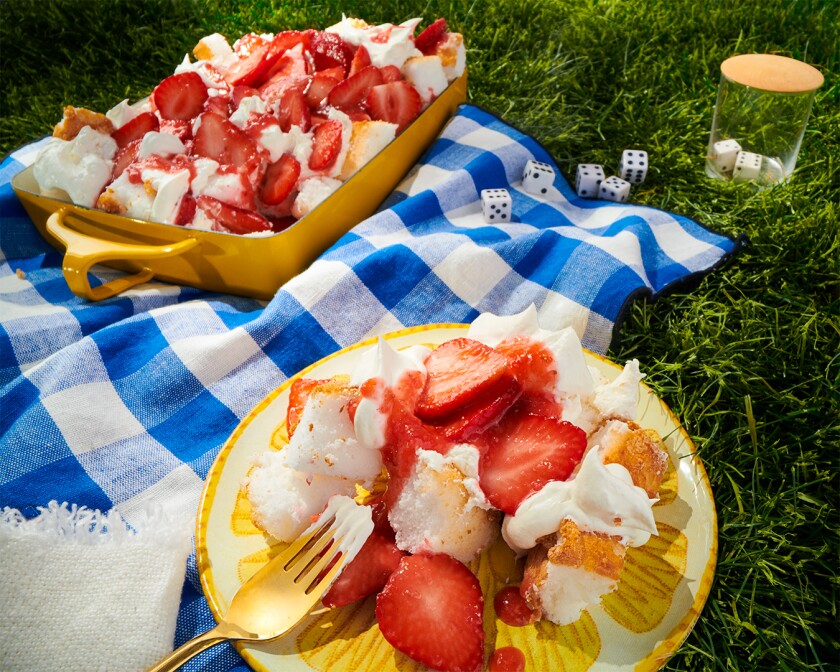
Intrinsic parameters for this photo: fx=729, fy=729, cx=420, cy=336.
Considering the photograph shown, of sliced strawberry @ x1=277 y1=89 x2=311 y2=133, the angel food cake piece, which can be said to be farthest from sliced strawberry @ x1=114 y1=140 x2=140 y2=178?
sliced strawberry @ x1=277 y1=89 x2=311 y2=133

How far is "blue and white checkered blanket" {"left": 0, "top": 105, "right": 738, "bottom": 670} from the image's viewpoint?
4.48 feet

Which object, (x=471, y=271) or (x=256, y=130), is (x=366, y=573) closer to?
(x=471, y=271)

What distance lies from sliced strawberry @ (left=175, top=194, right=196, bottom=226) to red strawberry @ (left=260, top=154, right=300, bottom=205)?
0.18 meters

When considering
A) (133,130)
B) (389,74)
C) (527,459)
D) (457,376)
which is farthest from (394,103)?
(527,459)

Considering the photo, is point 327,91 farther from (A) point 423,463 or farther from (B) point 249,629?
(B) point 249,629

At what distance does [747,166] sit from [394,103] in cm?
111

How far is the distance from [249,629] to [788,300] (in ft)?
4.56

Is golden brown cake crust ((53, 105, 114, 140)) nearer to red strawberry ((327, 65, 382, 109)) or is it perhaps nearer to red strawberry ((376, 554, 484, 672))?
red strawberry ((327, 65, 382, 109))

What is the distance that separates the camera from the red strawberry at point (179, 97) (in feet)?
6.66

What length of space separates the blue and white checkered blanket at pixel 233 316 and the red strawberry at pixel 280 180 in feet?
0.70

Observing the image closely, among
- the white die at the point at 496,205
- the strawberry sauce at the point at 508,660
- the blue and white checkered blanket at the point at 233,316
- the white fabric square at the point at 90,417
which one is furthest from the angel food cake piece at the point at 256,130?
the strawberry sauce at the point at 508,660

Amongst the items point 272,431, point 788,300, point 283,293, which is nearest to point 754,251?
point 788,300

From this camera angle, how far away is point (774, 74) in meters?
2.17

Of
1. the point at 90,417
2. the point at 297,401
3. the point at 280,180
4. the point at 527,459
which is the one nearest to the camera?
the point at 527,459
